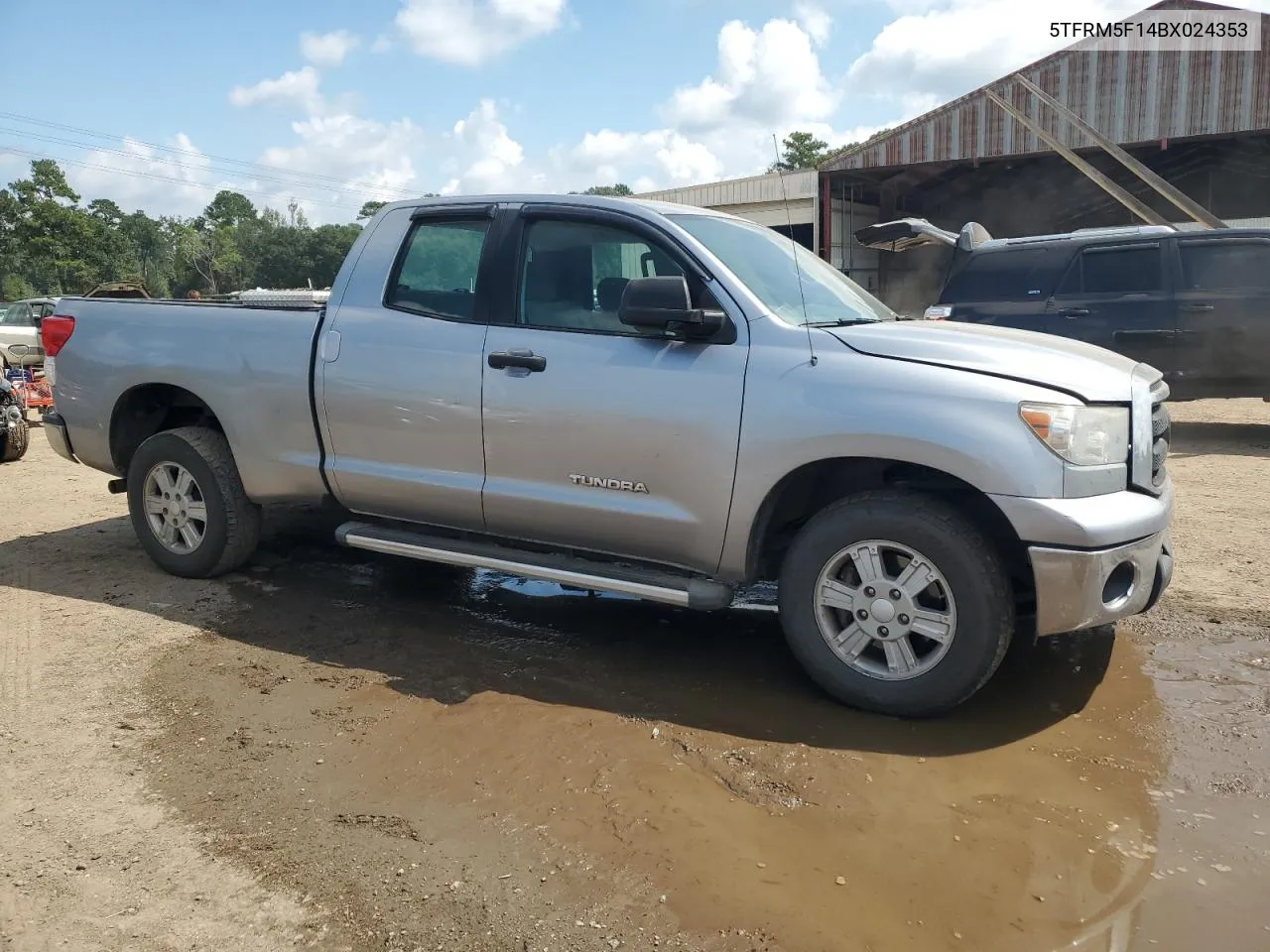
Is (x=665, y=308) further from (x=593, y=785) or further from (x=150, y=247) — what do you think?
(x=150, y=247)

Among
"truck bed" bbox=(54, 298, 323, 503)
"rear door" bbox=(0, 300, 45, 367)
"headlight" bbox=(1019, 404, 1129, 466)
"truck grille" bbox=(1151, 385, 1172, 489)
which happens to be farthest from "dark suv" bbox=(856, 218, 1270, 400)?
"rear door" bbox=(0, 300, 45, 367)

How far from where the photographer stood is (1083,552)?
3326 mm

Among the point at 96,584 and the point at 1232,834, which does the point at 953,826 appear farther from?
the point at 96,584

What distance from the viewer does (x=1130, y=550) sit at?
343 cm

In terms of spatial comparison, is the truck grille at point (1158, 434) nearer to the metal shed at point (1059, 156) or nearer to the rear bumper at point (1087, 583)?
the rear bumper at point (1087, 583)

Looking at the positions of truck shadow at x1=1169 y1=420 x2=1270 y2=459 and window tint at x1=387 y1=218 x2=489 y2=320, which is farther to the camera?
truck shadow at x1=1169 y1=420 x2=1270 y2=459

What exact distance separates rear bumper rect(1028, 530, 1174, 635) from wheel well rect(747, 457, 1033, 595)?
12cm

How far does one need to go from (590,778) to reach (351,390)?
2.30m

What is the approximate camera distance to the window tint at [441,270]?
177 inches

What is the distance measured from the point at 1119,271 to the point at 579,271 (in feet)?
24.4

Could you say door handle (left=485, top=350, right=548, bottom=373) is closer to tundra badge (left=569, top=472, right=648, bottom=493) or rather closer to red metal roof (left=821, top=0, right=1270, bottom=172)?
tundra badge (left=569, top=472, right=648, bottom=493)

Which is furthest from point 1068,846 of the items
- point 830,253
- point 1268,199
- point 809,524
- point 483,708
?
point 1268,199

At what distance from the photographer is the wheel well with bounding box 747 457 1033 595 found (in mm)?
3664

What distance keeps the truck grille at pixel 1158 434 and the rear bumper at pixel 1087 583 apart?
0.96 ft
